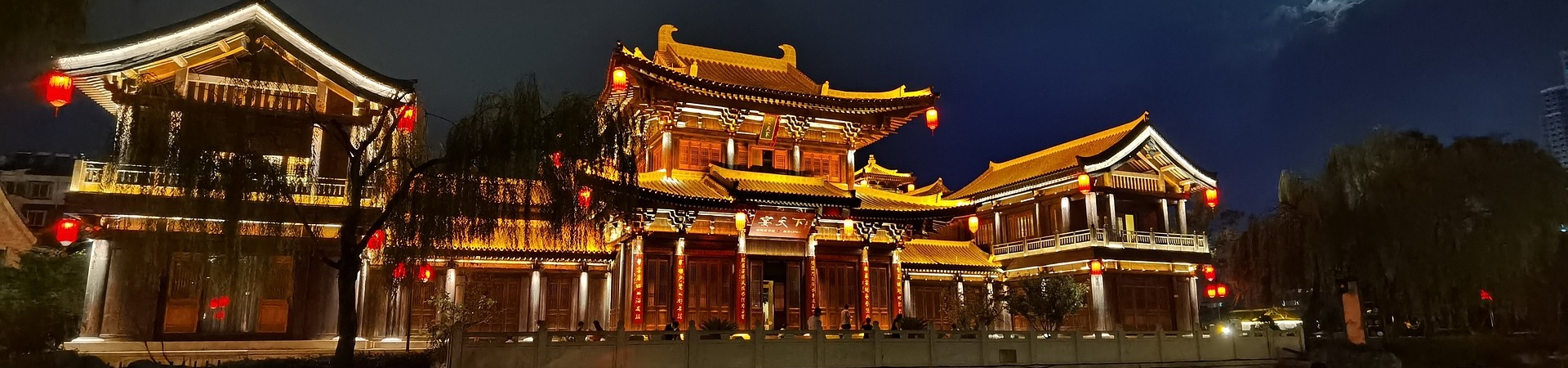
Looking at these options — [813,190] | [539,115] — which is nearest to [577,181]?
[539,115]

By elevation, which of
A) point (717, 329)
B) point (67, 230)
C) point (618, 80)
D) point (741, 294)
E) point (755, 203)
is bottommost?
point (717, 329)

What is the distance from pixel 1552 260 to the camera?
1691 centimetres

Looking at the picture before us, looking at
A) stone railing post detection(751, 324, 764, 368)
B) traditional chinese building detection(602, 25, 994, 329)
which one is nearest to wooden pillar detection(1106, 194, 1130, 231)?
traditional chinese building detection(602, 25, 994, 329)

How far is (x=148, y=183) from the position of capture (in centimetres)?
1062

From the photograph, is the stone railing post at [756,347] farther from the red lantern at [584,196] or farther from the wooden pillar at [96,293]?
the wooden pillar at [96,293]

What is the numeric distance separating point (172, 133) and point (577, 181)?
449cm

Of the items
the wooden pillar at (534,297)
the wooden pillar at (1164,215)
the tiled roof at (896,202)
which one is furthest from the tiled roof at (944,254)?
the wooden pillar at (534,297)

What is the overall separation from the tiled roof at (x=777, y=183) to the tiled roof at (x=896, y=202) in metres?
0.64

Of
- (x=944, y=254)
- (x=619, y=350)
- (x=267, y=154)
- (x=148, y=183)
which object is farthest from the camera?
(x=944, y=254)

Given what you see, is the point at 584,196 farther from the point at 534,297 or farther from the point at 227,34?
the point at 227,34

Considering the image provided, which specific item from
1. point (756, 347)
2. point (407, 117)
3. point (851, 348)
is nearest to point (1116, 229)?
point (851, 348)

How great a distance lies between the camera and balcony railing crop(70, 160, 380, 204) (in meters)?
10.2

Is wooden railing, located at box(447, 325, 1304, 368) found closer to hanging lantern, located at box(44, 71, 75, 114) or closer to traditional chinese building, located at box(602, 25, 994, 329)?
traditional chinese building, located at box(602, 25, 994, 329)

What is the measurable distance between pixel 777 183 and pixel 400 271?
915 centimetres
